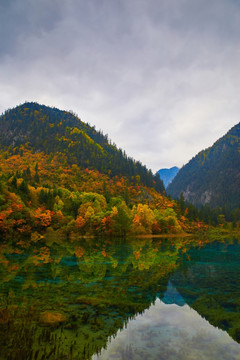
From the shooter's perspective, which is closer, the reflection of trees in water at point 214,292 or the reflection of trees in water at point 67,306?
the reflection of trees in water at point 67,306

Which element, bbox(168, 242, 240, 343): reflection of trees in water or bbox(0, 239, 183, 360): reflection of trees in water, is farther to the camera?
bbox(168, 242, 240, 343): reflection of trees in water

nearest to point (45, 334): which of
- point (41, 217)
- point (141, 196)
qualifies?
point (41, 217)

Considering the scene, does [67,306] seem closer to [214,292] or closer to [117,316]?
[117,316]

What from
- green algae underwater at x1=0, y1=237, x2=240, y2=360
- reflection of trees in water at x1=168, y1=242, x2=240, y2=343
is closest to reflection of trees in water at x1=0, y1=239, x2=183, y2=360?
green algae underwater at x1=0, y1=237, x2=240, y2=360

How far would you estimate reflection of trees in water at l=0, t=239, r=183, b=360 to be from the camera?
9750 mm

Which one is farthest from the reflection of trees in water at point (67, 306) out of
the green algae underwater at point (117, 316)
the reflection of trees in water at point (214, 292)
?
the reflection of trees in water at point (214, 292)

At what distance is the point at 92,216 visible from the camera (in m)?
94.6

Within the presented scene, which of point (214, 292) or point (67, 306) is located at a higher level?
point (67, 306)

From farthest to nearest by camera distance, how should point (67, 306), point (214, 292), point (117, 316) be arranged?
point (214, 292) → point (67, 306) → point (117, 316)

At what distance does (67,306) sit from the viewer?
14555mm

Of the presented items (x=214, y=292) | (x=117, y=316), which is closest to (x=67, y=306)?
(x=117, y=316)

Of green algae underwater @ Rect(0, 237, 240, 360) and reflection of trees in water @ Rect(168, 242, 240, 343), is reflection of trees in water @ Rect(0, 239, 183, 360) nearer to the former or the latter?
green algae underwater @ Rect(0, 237, 240, 360)

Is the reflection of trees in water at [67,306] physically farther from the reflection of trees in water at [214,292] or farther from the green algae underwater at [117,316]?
the reflection of trees in water at [214,292]

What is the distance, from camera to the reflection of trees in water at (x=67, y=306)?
975 centimetres
